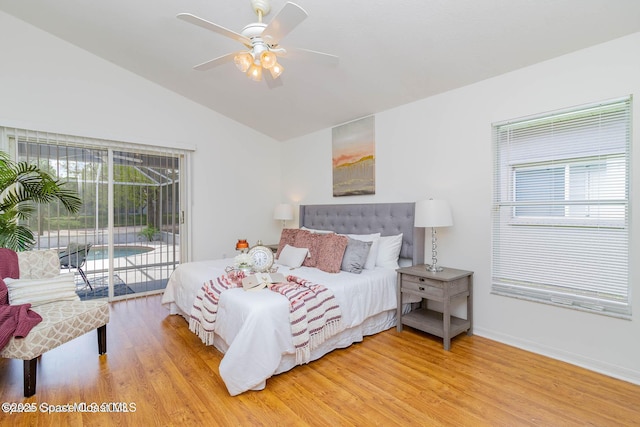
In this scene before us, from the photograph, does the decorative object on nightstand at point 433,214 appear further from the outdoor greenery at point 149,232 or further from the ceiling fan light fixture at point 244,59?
the outdoor greenery at point 149,232

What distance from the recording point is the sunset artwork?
404cm

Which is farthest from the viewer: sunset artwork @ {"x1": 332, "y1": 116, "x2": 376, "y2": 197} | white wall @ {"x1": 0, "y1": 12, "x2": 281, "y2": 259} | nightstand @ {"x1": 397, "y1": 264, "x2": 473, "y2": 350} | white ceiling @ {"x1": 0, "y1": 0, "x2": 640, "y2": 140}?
sunset artwork @ {"x1": 332, "y1": 116, "x2": 376, "y2": 197}

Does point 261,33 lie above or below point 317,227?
above

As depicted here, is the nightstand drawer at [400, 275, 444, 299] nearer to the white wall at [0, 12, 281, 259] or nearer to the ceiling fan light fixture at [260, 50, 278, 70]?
the ceiling fan light fixture at [260, 50, 278, 70]

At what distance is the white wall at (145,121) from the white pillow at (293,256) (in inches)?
68.3

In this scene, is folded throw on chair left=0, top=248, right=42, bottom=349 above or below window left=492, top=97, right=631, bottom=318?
below

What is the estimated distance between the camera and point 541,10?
2.11 m

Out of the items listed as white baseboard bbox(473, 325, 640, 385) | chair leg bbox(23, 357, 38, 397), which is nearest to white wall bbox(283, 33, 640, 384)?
white baseboard bbox(473, 325, 640, 385)

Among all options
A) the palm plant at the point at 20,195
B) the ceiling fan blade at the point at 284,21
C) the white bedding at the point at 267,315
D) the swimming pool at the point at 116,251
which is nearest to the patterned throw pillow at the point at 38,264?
the palm plant at the point at 20,195

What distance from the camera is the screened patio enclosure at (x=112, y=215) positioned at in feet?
12.3

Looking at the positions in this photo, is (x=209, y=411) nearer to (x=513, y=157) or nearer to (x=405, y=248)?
(x=405, y=248)

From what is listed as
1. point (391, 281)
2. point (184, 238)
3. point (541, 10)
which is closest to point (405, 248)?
point (391, 281)

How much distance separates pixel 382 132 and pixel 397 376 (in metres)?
2.75

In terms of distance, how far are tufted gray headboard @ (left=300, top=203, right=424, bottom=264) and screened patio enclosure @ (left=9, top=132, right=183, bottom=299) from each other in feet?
7.24
